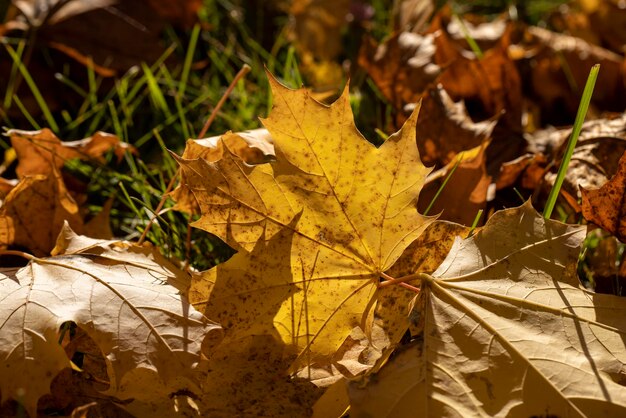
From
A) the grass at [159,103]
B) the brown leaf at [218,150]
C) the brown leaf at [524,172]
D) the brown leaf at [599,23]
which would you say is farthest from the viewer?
the brown leaf at [599,23]

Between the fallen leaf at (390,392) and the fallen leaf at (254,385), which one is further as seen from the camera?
the fallen leaf at (254,385)

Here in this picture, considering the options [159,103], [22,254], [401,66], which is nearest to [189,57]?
[159,103]

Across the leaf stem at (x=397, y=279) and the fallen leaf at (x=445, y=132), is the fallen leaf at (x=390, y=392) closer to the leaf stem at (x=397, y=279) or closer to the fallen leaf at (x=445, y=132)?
the leaf stem at (x=397, y=279)

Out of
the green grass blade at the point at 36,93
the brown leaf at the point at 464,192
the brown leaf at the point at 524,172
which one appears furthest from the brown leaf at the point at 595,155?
the green grass blade at the point at 36,93

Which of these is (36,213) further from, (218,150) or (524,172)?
(524,172)

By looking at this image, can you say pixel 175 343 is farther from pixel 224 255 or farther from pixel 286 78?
pixel 286 78

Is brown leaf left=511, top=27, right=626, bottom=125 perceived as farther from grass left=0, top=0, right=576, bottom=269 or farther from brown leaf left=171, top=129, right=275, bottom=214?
brown leaf left=171, top=129, right=275, bottom=214
